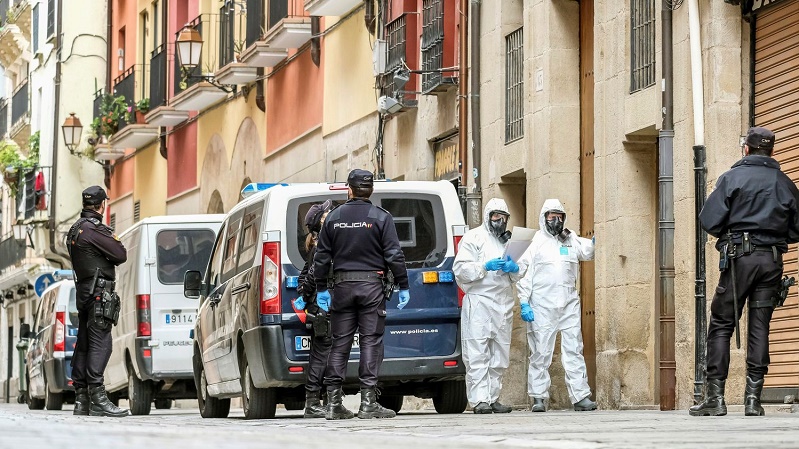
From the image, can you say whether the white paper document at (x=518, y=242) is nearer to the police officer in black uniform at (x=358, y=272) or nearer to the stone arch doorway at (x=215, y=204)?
the police officer in black uniform at (x=358, y=272)

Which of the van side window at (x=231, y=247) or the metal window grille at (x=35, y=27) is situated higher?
the metal window grille at (x=35, y=27)

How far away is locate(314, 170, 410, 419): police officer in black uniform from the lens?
1315cm

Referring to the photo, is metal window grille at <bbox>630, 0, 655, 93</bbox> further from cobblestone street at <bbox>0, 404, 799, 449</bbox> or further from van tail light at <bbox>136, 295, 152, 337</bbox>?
van tail light at <bbox>136, 295, 152, 337</bbox>

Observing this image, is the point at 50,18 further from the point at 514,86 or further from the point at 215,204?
the point at 514,86

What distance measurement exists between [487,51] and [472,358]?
585 cm

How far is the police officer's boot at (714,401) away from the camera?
12.0 metres

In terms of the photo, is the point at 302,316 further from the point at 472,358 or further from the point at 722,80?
the point at 722,80

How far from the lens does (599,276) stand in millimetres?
17047

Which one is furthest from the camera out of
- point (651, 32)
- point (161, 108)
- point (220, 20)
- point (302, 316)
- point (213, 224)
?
point (161, 108)

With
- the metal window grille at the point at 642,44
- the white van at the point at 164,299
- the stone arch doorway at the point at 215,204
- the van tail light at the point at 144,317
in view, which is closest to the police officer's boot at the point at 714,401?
the metal window grille at the point at 642,44

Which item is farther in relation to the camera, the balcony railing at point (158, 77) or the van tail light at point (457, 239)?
the balcony railing at point (158, 77)

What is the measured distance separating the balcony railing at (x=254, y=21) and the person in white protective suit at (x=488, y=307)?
12.6 m

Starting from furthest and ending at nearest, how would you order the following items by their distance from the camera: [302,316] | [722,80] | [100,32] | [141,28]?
[100,32], [141,28], [722,80], [302,316]

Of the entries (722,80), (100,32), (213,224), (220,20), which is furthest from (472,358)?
(100,32)
